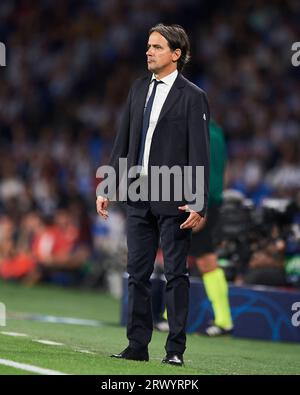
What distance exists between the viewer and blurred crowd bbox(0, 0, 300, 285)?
58.2 ft

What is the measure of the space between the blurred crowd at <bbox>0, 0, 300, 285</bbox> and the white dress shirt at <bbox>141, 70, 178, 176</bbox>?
766 centimetres

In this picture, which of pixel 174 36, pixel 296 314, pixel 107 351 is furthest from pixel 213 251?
pixel 174 36

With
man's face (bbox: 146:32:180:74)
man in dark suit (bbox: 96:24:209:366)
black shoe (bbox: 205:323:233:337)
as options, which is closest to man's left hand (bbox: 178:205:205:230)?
man in dark suit (bbox: 96:24:209:366)

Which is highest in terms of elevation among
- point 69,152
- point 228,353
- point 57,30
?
point 57,30

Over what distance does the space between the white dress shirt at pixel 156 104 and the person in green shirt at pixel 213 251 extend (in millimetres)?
2539

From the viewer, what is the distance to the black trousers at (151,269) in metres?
7.52

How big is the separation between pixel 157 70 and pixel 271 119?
35.1 feet

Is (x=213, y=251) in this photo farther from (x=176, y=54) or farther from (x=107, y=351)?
(x=176, y=54)

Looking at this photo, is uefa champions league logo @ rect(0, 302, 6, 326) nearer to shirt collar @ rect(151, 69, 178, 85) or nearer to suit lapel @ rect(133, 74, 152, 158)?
suit lapel @ rect(133, 74, 152, 158)

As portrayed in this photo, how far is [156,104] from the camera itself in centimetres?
764

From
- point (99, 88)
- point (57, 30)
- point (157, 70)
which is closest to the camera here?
point (157, 70)

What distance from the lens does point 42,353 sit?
7688mm
